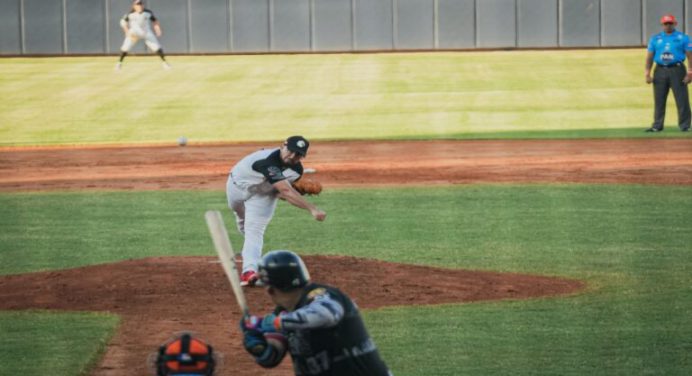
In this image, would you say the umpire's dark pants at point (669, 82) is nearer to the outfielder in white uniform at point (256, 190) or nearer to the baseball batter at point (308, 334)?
the outfielder in white uniform at point (256, 190)

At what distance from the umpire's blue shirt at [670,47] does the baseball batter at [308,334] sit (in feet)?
69.0

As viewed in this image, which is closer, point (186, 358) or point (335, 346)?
point (186, 358)

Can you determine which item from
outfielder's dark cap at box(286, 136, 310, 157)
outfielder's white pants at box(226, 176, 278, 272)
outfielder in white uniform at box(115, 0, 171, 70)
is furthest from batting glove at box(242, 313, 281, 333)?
outfielder in white uniform at box(115, 0, 171, 70)

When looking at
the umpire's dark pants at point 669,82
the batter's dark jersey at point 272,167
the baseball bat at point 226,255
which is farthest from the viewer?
the umpire's dark pants at point 669,82

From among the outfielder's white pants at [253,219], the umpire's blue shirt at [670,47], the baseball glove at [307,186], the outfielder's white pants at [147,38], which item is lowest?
the outfielder's white pants at [253,219]

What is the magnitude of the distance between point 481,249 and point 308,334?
8961mm

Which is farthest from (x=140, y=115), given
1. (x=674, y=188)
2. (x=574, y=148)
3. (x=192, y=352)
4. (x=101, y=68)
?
(x=192, y=352)

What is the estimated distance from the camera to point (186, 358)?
4441mm

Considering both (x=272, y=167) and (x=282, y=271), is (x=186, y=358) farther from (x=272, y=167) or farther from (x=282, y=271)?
(x=272, y=167)

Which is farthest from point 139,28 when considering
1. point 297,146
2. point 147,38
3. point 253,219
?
point 297,146

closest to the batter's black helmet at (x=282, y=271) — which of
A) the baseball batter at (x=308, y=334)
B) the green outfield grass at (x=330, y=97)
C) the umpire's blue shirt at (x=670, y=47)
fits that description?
the baseball batter at (x=308, y=334)

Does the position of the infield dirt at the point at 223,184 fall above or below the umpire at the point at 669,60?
below

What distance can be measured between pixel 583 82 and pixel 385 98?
6.09 metres

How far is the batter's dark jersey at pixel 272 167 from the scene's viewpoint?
38.8 ft
